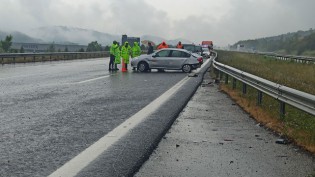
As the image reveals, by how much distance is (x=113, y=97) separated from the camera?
494 inches

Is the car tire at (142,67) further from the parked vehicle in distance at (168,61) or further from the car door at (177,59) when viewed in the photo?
the car door at (177,59)

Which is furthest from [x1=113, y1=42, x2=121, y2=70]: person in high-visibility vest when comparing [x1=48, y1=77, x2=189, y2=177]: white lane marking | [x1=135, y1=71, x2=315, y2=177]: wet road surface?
[x1=135, y1=71, x2=315, y2=177]: wet road surface

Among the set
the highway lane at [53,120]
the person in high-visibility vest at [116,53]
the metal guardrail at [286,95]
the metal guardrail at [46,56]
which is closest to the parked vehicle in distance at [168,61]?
the person in high-visibility vest at [116,53]

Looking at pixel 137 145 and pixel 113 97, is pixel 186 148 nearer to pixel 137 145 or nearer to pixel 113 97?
pixel 137 145

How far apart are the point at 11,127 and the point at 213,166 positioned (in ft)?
12.4

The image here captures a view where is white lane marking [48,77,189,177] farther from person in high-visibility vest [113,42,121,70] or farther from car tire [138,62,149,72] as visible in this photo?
person in high-visibility vest [113,42,121,70]

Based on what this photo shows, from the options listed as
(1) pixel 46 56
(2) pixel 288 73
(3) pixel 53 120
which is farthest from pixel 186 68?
(1) pixel 46 56

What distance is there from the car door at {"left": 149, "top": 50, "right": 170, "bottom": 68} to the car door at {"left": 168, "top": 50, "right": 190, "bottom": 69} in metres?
0.29

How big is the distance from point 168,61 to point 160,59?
1.59 feet

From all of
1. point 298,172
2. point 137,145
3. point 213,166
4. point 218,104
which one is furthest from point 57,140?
point 218,104

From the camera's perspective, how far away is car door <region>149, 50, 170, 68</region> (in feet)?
88.2

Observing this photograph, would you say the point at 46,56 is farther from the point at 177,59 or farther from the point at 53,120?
the point at 53,120

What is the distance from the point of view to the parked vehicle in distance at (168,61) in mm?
26812

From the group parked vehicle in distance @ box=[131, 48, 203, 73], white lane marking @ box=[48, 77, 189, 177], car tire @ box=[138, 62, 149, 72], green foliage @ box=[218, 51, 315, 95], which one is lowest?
white lane marking @ box=[48, 77, 189, 177]
